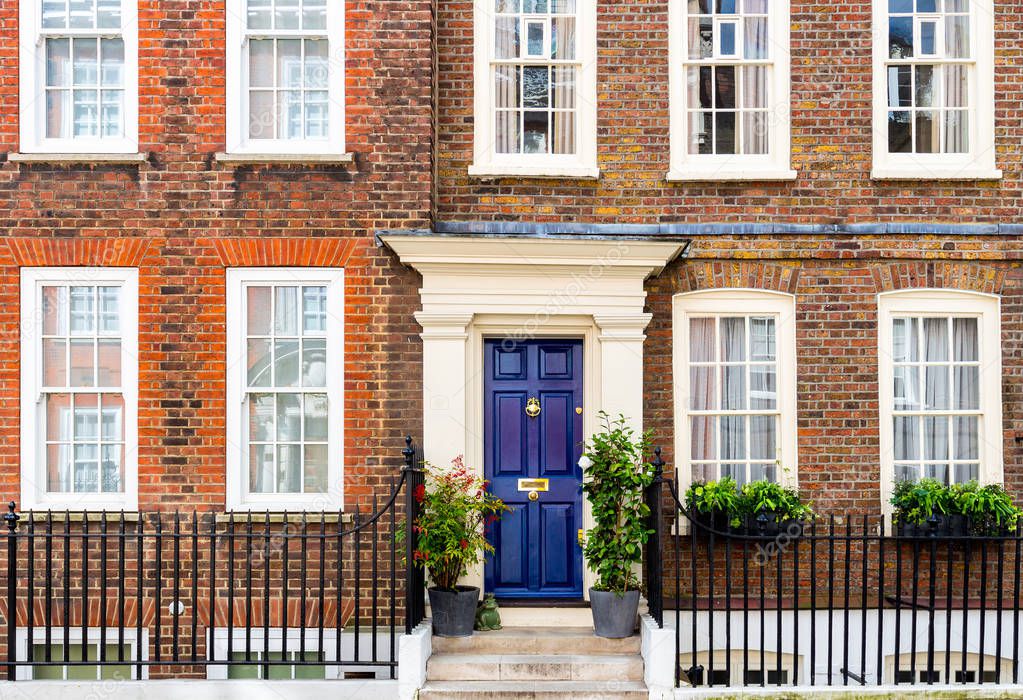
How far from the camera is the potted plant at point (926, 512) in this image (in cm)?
821

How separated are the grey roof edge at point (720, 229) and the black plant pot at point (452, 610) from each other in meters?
3.08

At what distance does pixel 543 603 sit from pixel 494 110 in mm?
4369

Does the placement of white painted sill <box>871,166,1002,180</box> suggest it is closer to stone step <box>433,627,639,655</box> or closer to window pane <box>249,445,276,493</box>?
stone step <box>433,627,639,655</box>

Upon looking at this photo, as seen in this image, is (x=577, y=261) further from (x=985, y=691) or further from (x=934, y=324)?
(x=985, y=691)

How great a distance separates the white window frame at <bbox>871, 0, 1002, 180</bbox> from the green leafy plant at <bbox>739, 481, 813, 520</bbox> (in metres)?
2.93

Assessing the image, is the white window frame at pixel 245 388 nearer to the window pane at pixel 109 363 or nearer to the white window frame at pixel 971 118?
the window pane at pixel 109 363

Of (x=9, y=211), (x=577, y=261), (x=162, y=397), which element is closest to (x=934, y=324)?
(x=577, y=261)

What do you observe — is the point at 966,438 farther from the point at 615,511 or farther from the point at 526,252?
the point at 526,252

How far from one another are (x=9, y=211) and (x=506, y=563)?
5198 mm

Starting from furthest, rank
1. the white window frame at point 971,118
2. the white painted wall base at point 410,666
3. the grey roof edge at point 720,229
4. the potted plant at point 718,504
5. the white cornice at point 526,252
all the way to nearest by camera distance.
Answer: the white window frame at point 971,118
the grey roof edge at point 720,229
the potted plant at point 718,504
the white cornice at point 526,252
the white painted wall base at point 410,666

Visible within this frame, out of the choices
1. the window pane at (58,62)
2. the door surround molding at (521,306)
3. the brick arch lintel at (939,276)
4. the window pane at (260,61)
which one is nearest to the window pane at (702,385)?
the door surround molding at (521,306)

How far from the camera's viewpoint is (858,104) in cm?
872

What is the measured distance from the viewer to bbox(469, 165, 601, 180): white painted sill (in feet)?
28.2

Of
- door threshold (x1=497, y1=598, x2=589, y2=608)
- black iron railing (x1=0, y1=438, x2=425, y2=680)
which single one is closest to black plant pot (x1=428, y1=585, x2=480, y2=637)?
black iron railing (x1=0, y1=438, x2=425, y2=680)
